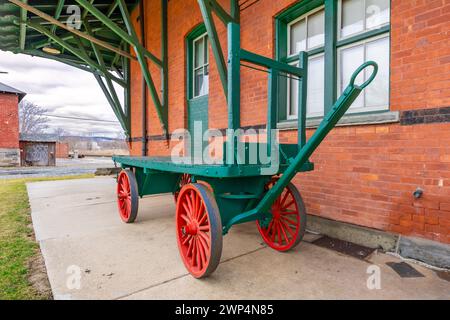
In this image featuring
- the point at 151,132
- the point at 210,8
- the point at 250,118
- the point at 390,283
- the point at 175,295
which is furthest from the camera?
the point at 151,132

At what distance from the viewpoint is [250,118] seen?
418 cm

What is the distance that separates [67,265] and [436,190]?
352 centimetres

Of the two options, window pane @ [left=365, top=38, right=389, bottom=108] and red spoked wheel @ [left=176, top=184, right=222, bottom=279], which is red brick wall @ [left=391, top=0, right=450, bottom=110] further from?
red spoked wheel @ [left=176, top=184, right=222, bottom=279]

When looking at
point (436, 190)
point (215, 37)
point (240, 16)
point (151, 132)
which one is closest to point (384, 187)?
point (436, 190)

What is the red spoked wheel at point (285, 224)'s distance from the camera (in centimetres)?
266

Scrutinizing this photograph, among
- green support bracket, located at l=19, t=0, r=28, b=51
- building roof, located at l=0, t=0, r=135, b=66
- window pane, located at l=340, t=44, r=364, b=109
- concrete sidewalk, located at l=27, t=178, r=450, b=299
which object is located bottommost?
concrete sidewalk, located at l=27, t=178, r=450, b=299

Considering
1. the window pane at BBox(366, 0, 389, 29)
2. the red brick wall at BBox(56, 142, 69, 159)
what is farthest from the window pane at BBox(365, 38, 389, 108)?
the red brick wall at BBox(56, 142, 69, 159)

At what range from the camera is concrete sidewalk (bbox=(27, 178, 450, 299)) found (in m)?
1.98

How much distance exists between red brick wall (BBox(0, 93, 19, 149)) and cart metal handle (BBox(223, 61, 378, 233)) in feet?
73.7

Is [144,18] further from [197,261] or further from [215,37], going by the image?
[197,261]

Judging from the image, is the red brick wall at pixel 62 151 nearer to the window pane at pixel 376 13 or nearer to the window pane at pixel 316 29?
the window pane at pixel 316 29

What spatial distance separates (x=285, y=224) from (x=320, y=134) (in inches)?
49.8

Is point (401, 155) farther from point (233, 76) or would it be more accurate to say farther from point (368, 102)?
point (233, 76)

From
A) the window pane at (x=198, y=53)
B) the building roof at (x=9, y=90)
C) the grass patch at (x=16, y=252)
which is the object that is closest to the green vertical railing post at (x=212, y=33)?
the window pane at (x=198, y=53)
